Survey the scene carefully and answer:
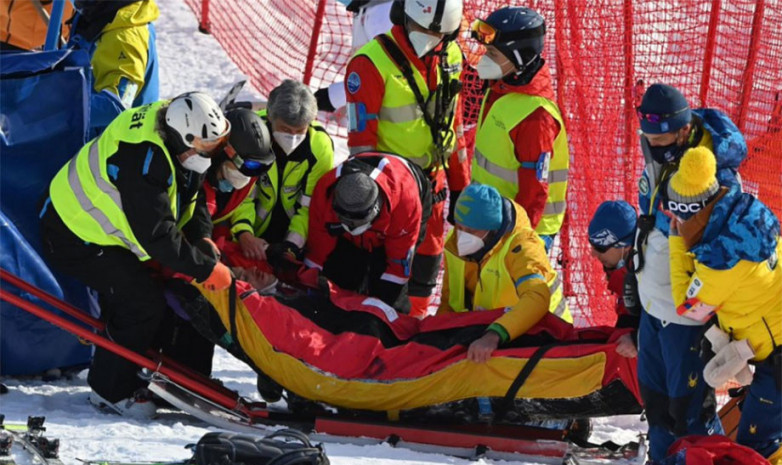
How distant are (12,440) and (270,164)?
1.87 m

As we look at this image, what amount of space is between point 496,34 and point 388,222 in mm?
1147

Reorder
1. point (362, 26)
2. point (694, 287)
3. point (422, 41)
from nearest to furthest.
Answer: point (694, 287) < point (422, 41) < point (362, 26)

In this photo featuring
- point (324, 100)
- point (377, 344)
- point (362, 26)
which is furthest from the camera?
point (324, 100)

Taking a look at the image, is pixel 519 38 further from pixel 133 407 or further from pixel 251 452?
pixel 251 452

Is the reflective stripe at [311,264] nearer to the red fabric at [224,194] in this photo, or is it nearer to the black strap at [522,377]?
the red fabric at [224,194]

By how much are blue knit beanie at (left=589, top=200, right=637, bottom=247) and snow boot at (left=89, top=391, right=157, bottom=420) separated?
7.76 ft

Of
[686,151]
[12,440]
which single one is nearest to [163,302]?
[12,440]

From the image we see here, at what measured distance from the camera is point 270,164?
6.67m

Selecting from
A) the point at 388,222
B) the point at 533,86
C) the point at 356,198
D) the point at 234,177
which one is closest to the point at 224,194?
the point at 234,177

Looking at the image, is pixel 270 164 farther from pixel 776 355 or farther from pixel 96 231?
pixel 776 355

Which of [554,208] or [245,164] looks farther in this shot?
[554,208]

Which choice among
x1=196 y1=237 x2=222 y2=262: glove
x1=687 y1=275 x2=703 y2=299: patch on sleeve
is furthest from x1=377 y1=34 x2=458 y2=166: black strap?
x1=687 y1=275 x2=703 y2=299: patch on sleeve

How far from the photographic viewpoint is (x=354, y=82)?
748 centimetres

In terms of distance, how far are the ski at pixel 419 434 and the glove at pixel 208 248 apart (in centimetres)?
64
